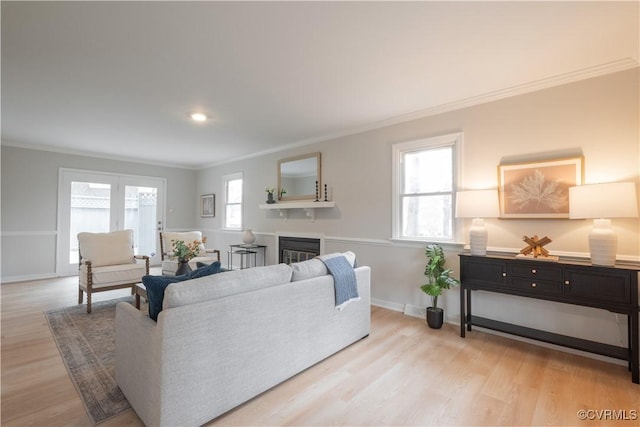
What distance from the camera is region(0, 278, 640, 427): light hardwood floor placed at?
5.82 ft

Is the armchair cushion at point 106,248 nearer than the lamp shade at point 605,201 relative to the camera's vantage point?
No

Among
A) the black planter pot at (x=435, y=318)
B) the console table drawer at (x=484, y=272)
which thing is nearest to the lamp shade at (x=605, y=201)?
the console table drawer at (x=484, y=272)

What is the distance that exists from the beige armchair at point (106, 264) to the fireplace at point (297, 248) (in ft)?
7.04

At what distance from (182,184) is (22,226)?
300 cm

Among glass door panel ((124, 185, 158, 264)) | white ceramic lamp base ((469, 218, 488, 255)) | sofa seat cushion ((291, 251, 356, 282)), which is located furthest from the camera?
glass door panel ((124, 185, 158, 264))

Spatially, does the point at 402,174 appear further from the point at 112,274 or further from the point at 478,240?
the point at 112,274

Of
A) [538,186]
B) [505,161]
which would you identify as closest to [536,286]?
[538,186]

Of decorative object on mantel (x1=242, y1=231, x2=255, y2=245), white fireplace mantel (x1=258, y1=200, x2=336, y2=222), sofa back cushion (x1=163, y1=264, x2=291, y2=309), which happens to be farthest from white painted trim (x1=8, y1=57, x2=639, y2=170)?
sofa back cushion (x1=163, y1=264, x2=291, y2=309)

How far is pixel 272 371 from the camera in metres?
2.00

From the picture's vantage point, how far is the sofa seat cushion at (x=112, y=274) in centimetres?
374

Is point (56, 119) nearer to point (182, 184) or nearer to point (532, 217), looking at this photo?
point (182, 184)

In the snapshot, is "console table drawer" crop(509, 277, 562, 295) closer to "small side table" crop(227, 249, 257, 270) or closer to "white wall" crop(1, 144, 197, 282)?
"small side table" crop(227, 249, 257, 270)

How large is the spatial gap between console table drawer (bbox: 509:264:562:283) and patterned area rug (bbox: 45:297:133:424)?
3.18 meters

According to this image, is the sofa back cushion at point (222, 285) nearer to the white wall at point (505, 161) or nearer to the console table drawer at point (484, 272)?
the console table drawer at point (484, 272)
